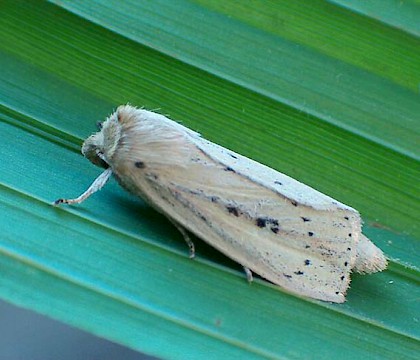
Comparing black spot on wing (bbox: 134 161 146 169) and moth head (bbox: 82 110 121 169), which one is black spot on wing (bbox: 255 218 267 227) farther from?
moth head (bbox: 82 110 121 169)

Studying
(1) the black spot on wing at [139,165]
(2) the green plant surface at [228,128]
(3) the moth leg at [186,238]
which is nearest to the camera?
(2) the green plant surface at [228,128]

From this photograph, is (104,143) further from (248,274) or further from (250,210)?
(248,274)

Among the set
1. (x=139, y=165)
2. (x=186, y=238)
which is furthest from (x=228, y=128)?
(x=186, y=238)

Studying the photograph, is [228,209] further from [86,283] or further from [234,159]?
[86,283]

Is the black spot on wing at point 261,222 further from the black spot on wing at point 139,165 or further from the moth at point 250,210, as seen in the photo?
the black spot on wing at point 139,165

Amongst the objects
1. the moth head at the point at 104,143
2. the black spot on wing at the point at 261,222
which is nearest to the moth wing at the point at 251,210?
the black spot on wing at the point at 261,222
